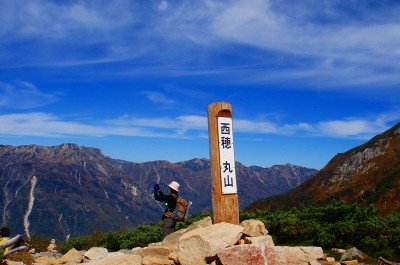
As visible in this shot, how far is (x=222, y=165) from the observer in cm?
960

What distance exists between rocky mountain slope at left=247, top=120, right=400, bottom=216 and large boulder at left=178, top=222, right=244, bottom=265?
39.6 meters

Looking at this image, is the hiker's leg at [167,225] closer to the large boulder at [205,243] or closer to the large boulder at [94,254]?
Result: the large boulder at [94,254]

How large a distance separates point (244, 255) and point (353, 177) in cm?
6037

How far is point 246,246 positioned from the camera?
27.3 ft

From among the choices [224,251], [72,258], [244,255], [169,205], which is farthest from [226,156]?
[72,258]

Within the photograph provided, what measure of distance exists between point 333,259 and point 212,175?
3.95 meters

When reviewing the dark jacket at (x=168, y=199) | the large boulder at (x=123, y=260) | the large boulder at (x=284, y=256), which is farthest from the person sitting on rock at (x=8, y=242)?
the large boulder at (x=284, y=256)

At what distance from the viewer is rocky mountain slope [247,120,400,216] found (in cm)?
5472

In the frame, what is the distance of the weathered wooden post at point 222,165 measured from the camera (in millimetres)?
9562

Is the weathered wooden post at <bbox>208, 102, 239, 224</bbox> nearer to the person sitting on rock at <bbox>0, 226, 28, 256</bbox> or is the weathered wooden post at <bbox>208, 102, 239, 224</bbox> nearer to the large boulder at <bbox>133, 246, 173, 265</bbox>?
the large boulder at <bbox>133, 246, 173, 265</bbox>

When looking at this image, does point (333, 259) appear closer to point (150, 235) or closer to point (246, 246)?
point (246, 246)

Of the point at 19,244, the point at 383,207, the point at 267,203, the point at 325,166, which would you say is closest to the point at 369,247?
the point at 19,244

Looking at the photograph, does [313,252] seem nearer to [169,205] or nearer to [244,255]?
[244,255]

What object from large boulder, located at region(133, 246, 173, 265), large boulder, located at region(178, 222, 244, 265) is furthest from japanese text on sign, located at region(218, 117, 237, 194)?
large boulder, located at region(133, 246, 173, 265)
